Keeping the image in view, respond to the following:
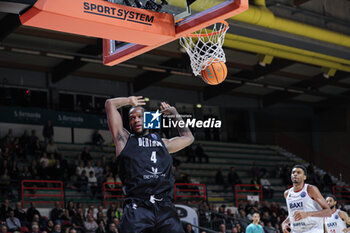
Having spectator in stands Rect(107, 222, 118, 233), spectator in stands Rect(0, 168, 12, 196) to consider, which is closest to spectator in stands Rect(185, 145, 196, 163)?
spectator in stands Rect(0, 168, 12, 196)

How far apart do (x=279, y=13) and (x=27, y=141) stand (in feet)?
30.8

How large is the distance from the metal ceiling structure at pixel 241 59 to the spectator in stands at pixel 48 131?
8.07ft

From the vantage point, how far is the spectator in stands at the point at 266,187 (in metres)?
21.9

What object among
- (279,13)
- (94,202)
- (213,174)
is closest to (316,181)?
(213,174)

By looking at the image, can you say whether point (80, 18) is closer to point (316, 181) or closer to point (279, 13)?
point (279, 13)

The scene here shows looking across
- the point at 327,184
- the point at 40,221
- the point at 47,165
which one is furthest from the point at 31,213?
the point at 327,184

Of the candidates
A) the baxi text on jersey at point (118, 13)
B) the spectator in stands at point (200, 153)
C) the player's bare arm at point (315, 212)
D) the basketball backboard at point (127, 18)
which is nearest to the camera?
the basketball backboard at point (127, 18)

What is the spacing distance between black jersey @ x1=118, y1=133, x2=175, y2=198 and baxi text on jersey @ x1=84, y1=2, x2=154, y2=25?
183 centimetres

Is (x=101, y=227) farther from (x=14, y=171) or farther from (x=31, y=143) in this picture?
(x=31, y=143)

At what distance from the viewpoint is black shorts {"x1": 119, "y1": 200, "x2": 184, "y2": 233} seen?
510cm

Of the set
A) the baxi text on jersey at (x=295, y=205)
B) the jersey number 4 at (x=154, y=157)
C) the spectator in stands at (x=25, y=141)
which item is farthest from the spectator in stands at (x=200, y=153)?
the jersey number 4 at (x=154, y=157)

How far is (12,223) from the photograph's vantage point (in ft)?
44.2

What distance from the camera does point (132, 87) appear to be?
2509cm

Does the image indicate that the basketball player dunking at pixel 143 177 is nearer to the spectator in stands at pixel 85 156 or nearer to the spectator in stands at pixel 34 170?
the spectator in stands at pixel 34 170
